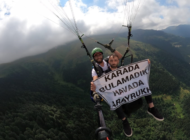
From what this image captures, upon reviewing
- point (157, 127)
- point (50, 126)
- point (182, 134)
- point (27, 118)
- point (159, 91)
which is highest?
point (159, 91)

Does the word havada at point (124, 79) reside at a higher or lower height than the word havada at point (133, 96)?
higher

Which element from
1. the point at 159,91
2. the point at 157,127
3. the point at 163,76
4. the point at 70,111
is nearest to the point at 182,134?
the point at 157,127

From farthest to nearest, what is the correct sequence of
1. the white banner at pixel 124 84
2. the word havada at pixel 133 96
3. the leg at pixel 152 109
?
the leg at pixel 152 109 → the word havada at pixel 133 96 → the white banner at pixel 124 84

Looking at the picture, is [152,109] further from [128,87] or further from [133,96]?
[128,87]

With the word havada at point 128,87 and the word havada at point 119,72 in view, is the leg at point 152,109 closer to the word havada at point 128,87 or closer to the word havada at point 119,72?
the word havada at point 128,87

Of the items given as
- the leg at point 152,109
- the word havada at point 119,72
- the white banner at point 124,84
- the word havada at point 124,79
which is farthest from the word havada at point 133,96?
the word havada at point 119,72

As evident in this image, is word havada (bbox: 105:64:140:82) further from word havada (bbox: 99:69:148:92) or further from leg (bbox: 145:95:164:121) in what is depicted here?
leg (bbox: 145:95:164:121)

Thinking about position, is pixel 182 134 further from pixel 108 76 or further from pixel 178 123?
pixel 108 76

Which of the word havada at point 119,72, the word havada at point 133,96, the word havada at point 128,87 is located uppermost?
the word havada at point 119,72
